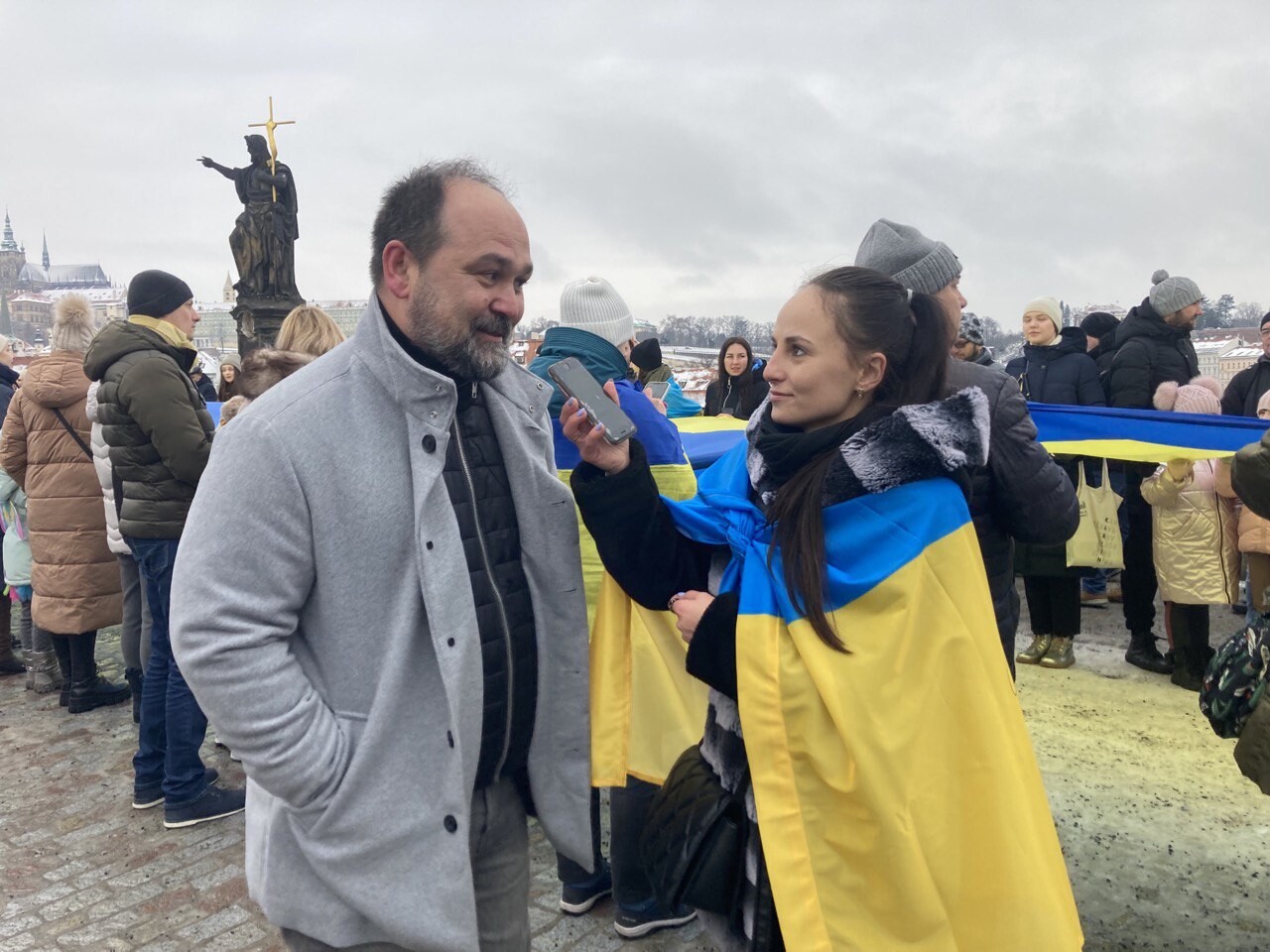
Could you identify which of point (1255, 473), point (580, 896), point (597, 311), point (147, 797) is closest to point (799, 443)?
point (1255, 473)

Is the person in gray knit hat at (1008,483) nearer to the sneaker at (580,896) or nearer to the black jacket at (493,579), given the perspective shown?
the black jacket at (493,579)

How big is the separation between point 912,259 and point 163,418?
3327 millimetres

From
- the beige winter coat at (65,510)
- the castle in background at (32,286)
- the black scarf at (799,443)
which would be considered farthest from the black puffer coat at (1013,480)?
the castle in background at (32,286)

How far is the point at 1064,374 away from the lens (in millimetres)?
6617

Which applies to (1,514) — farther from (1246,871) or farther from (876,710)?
(1246,871)

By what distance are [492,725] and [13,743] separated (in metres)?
4.84

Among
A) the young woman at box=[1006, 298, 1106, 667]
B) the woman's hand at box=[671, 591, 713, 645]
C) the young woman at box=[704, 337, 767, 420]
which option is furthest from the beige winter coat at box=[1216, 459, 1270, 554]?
the woman's hand at box=[671, 591, 713, 645]

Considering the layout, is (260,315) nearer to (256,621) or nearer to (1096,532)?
(1096,532)

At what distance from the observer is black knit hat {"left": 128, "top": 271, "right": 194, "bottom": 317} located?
4.64 metres

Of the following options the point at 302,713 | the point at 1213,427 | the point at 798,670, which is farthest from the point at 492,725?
the point at 1213,427

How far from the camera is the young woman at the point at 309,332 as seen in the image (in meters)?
4.38

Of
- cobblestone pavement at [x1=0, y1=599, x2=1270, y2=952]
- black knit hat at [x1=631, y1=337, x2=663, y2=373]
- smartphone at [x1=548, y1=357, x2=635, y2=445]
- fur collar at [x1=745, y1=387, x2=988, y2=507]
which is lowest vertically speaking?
cobblestone pavement at [x1=0, y1=599, x2=1270, y2=952]

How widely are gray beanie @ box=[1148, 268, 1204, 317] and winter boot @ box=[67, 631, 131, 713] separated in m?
7.32

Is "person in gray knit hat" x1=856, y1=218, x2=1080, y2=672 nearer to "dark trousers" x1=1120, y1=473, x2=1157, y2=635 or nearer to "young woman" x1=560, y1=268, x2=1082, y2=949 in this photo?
"young woman" x1=560, y1=268, x2=1082, y2=949
